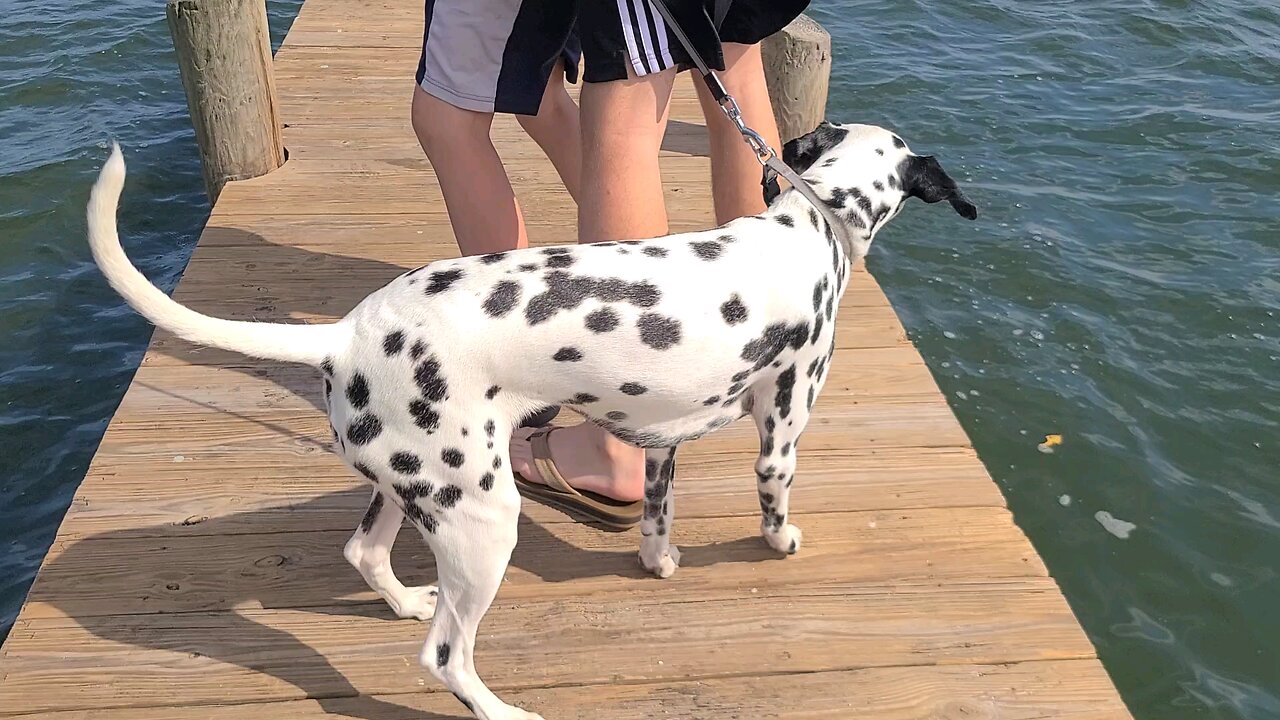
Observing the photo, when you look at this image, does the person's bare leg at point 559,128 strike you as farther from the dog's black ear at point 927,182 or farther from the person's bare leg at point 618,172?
the dog's black ear at point 927,182

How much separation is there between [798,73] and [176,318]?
4.21m

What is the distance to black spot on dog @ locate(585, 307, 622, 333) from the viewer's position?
2377mm

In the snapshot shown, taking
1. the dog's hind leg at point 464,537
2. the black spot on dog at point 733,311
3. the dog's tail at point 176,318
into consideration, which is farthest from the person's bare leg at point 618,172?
the dog's tail at point 176,318

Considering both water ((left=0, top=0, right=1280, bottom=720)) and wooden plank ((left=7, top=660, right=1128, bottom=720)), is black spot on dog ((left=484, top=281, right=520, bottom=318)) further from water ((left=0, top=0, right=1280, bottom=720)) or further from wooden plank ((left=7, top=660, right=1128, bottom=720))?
water ((left=0, top=0, right=1280, bottom=720))

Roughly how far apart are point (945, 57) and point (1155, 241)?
3.57 metres

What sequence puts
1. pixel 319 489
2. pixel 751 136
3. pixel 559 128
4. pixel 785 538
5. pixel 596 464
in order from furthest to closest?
pixel 559 128 < pixel 319 489 < pixel 596 464 < pixel 785 538 < pixel 751 136

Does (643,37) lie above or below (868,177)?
above

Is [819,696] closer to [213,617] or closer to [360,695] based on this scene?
[360,695]

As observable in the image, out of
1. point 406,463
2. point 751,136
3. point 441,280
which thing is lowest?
point 406,463

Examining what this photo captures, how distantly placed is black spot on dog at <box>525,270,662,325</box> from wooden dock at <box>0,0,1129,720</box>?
107 centimetres

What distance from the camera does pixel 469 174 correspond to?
3469 mm

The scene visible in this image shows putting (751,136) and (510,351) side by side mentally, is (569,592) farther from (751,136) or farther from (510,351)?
(751,136)

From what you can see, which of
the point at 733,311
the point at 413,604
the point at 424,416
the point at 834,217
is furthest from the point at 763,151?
the point at 413,604

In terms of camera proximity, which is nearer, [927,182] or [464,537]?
[464,537]
